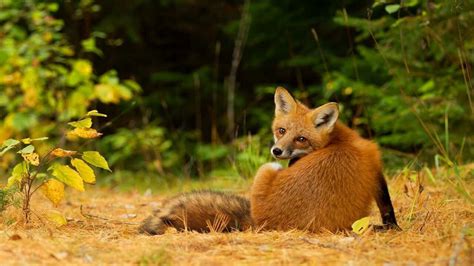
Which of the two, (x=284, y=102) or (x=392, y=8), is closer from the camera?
(x=284, y=102)

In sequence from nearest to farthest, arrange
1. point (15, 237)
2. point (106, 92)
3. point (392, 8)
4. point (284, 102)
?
1. point (15, 237)
2. point (284, 102)
3. point (392, 8)
4. point (106, 92)

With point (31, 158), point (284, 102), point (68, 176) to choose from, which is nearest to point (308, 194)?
point (284, 102)

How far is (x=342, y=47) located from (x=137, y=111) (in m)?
5.04

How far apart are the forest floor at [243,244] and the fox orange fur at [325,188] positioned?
157 mm

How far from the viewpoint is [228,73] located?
47.9 feet

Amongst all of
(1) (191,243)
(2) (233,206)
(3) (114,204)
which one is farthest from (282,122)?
(3) (114,204)

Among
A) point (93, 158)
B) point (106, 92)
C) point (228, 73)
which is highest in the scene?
point (93, 158)

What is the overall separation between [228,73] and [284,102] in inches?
349

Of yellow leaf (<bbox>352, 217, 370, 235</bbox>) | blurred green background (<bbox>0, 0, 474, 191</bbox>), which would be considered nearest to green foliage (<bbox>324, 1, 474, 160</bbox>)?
blurred green background (<bbox>0, 0, 474, 191</bbox>)

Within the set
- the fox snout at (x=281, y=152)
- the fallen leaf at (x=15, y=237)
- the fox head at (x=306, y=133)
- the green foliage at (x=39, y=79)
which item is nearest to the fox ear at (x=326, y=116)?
the fox head at (x=306, y=133)

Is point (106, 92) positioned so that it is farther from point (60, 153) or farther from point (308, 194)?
point (308, 194)

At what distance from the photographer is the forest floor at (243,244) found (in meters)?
3.69

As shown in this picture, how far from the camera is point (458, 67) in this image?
7949mm

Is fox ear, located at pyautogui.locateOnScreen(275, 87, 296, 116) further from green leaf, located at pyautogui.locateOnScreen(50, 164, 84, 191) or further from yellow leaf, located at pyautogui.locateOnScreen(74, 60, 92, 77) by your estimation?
yellow leaf, located at pyautogui.locateOnScreen(74, 60, 92, 77)
